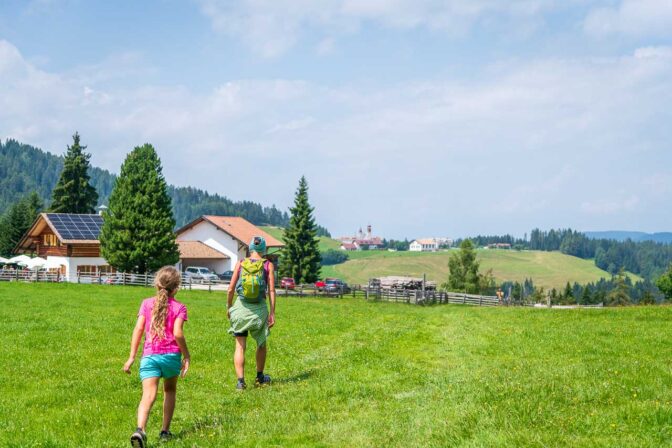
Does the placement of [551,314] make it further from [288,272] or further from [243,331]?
[288,272]

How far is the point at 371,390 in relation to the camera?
10469 mm

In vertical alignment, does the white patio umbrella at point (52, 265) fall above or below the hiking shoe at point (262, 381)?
above

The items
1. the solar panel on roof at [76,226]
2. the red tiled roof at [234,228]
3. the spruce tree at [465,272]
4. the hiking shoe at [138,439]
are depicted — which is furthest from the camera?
the spruce tree at [465,272]

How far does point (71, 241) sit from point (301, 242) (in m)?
27.2

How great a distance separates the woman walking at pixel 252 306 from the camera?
11.4m

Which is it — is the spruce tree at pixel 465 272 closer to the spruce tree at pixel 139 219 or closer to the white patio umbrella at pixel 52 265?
the spruce tree at pixel 139 219

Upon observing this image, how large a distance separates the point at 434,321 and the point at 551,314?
21.2 ft

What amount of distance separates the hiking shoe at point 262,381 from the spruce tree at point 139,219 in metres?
51.0

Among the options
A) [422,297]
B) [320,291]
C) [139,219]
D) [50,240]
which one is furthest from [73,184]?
[422,297]

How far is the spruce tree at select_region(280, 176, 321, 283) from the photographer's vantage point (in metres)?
79.5

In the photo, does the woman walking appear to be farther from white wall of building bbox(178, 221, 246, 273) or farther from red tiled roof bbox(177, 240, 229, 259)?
white wall of building bbox(178, 221, 246, 273)

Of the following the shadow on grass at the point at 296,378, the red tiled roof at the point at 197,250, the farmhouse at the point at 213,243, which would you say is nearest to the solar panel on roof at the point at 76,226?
the red tiled roof at the point at 197,250

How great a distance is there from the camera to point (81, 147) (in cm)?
7862

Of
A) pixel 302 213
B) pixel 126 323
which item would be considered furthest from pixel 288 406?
pixel 302 213
